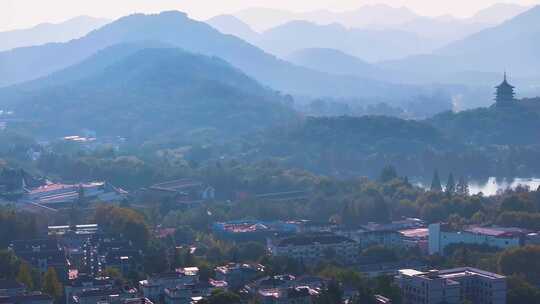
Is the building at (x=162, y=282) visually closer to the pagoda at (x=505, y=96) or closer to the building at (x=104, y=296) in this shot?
the building at (x=104, y=296)

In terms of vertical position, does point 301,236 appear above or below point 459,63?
below

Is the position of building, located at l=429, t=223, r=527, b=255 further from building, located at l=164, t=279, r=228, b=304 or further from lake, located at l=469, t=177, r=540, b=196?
lake, located at l=469, t=177, r=540, b=196

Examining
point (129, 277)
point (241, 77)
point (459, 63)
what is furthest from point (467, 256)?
point (459, 63)

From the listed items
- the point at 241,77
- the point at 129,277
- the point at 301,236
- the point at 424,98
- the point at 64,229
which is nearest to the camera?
the point at 129,277

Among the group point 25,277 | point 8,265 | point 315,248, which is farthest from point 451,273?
point 8,265

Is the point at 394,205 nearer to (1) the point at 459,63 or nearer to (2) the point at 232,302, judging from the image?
(2) the point at 232,302

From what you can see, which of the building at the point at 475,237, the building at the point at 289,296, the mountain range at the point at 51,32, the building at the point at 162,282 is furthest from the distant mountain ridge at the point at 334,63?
the building at the point at 289,296

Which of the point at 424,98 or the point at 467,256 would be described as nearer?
the point at 467,256

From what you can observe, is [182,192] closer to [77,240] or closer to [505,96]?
[77,240]
